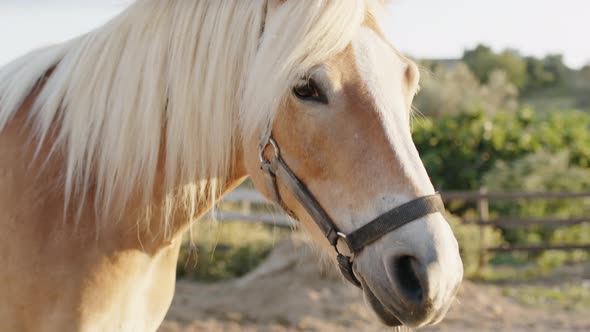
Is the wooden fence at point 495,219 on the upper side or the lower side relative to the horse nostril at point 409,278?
lower

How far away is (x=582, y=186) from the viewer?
12.6 meters

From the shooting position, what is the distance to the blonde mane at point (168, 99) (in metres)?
1.91

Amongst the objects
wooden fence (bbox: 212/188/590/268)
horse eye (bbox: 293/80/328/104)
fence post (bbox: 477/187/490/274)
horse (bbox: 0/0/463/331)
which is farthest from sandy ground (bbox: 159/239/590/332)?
→ horse eye (bbox: 293/80/328/104)

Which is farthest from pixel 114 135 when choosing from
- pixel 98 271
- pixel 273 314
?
pixel 273 314

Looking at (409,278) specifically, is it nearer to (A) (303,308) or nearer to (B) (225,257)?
(A) (303,308)

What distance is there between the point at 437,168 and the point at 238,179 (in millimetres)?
12227

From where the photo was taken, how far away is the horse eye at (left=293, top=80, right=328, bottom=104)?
1.76 m

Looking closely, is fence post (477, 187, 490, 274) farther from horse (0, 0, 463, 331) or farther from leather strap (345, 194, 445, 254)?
leather strap (345, 194, 445, 254)

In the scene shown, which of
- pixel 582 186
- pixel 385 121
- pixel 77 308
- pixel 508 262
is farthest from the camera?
pixel 582 186

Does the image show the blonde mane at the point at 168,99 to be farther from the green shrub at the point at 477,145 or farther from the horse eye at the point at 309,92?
the green shrub at the point at 477,145

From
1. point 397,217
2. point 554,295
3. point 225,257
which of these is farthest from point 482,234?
point 397,217

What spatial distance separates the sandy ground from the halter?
5.05 meters

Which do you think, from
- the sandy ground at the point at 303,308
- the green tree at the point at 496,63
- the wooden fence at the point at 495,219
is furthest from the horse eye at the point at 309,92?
the green tree at the point at 496,63

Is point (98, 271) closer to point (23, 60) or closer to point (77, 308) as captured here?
point (77, 308)
